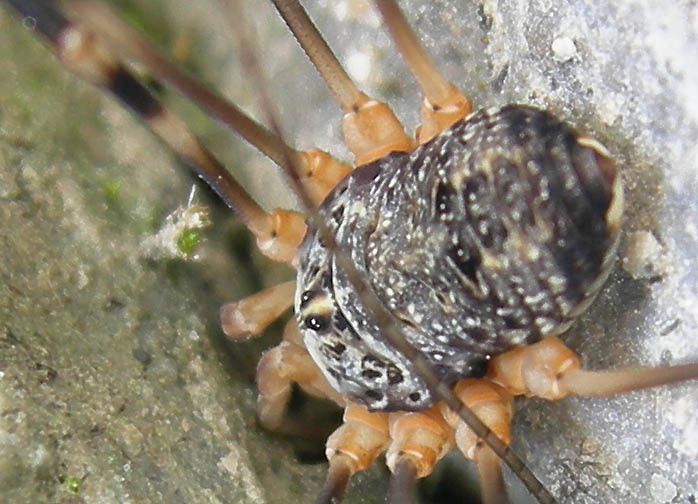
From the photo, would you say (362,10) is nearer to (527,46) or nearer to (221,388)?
(527,46)

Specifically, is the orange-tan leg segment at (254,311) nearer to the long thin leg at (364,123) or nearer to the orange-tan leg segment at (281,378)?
the orange-tan leg segment at (281,378)

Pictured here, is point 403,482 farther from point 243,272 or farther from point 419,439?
point 243,272

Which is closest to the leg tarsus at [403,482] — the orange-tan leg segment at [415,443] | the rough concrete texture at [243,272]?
the orange-tan leg segment at [415,443]

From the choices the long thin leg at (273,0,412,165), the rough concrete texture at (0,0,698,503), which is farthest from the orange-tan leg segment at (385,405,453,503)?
A: the long thin leg at (273,0,412,165)

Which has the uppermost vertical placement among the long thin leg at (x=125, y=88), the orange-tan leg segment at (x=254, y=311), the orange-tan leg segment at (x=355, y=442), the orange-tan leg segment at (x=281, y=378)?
the long thin leg at (x=125, y=88)

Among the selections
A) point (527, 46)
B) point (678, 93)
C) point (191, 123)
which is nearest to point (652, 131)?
point (678, 93)

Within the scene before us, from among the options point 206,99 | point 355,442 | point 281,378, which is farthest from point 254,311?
point 206,99

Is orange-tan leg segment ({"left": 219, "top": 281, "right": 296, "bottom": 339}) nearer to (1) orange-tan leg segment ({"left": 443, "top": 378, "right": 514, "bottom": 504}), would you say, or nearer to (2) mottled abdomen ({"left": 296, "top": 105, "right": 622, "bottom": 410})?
(2) mottled abdomen ({"left": 296, "top": 105, "right": 622, "bottom": 410})
